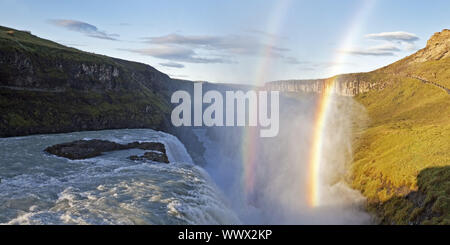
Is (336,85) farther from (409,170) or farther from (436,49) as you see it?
(409,170)

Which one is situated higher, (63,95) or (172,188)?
(63,95)

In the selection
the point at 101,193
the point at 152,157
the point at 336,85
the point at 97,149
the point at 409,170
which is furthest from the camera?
the point at 336,85

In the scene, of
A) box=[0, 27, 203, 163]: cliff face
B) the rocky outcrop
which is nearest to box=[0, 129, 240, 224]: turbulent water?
box=[0, 27, 203, 163]: cliff face

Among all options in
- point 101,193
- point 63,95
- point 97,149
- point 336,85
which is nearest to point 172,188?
point 101,193

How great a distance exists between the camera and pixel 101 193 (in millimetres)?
24328

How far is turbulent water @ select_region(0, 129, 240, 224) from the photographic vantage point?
19.7 meters

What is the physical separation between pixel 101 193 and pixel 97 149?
2106cm

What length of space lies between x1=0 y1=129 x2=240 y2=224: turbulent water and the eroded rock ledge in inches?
80.5

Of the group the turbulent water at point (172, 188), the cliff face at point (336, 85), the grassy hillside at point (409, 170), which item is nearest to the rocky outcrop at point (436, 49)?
the cliff face at point (336, 85)

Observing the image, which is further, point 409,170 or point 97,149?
point 97,149

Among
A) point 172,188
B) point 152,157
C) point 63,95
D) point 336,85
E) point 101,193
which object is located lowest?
point 172,188

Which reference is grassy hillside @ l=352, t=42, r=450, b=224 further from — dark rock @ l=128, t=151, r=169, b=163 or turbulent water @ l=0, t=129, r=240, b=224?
dark rock @ l=128, t=151, r=169, b=163
